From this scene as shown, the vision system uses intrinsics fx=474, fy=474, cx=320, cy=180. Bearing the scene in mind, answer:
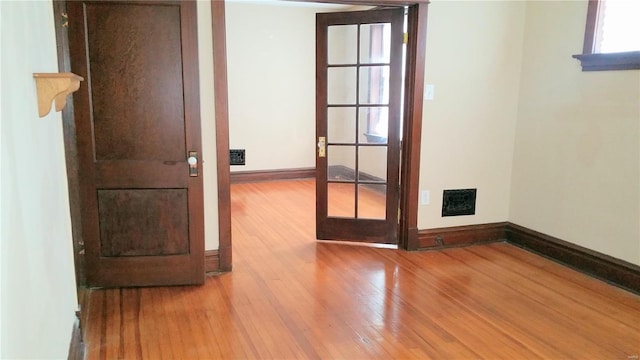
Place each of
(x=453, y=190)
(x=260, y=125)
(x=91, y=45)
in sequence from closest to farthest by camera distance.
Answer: (x=91, y=45)
(x=453, y=190)
(x=260, y=125)

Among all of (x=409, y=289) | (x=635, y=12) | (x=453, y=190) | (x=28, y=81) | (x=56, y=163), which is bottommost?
(x=409, y=289)

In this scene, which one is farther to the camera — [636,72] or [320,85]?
[320,85]

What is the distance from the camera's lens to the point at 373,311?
2.92 metres

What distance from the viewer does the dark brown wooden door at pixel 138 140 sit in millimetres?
2910

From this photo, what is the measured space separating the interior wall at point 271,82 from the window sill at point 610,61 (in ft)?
13.8

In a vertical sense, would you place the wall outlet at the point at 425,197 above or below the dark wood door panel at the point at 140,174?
below

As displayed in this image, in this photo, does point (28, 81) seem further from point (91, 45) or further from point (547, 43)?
point (547, 43)

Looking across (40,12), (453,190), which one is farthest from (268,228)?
(40,12)

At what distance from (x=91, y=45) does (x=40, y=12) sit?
89cm

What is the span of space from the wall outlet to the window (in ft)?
4.87

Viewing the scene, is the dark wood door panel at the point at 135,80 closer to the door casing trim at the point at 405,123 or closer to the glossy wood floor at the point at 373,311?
the door casing trim at the point at 405,123

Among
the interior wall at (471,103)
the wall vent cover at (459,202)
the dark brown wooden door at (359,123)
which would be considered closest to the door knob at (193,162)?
the dark brown wooden door at (359,123)

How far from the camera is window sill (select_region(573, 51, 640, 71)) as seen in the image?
3.07 metres

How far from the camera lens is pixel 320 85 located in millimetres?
3986
